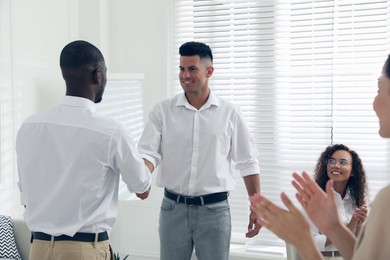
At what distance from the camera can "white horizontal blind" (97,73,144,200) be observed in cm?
397

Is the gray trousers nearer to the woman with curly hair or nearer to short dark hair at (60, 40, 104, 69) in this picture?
the woman with curly hair

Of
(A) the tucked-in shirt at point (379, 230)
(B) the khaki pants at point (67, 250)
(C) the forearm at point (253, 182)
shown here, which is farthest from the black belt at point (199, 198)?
(A) the tucked-in shirt at point (379, 230)

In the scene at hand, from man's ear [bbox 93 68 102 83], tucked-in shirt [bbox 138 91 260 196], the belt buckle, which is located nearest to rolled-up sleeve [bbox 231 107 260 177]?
tucked-in shirt [bbox 138 91 260 196]

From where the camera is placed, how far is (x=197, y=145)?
312cm

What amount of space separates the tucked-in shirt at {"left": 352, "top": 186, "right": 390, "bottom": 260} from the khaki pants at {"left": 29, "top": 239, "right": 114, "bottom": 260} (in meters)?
1.22

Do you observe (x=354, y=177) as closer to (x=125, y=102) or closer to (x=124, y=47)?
(x=125, y=102)

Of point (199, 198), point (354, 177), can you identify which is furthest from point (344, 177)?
point (199, 198)

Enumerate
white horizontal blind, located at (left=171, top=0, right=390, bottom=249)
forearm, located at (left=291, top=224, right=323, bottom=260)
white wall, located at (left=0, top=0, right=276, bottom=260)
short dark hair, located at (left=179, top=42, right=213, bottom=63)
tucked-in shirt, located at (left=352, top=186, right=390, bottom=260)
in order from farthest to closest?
white wall, located at (left=0, top=0, right=276, bottom=260)
white horizontal blind, located at (left=171, top=0, right=390, bottom=249)
short dark hair, located at (left=179, top=42, right=213, bottom=63)
forearm, located at (left=291, top=224, right=323, bottom=260)
tucked-in shirt, located at (left=352, top=186, right=390, bottom=260)

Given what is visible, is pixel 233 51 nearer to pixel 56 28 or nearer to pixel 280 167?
pixel 280 167

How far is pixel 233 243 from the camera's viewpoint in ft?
13.9

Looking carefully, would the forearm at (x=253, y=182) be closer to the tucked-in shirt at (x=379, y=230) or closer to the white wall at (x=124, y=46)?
the white wall at (x=124, y=46)

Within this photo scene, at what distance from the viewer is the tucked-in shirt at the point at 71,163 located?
2057mm

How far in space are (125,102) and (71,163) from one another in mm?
2126

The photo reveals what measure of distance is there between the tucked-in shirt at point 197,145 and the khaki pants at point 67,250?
3.31ft
